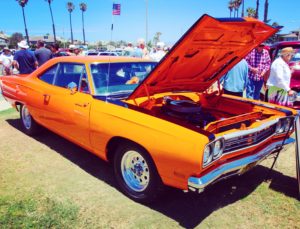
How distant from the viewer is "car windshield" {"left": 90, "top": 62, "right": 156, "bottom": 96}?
3674 mm

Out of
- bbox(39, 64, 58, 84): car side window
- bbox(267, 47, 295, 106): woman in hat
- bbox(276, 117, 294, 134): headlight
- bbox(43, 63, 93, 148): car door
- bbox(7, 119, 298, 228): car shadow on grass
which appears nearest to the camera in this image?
bbox(7, 119, 298, 228): car shadow on grass

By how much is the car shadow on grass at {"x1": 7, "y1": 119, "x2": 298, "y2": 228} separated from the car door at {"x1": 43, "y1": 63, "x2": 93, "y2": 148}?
521 mm

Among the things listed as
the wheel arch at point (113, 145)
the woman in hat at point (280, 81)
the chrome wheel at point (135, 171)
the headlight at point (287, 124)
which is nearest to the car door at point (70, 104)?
the wheel arch at point (113, 145)

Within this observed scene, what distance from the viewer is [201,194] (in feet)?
11.1

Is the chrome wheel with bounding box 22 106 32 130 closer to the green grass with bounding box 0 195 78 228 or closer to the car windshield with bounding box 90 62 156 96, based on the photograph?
the car windshield with bounding box 90 62 156 96

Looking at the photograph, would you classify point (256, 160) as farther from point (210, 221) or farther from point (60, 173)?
point (60, 173)

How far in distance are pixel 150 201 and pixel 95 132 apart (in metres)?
1.01

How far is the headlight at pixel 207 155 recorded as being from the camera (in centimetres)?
245

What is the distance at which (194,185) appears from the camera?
2.43 m

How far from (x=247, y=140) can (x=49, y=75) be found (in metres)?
3.19

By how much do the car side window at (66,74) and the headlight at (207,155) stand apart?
2350 mm

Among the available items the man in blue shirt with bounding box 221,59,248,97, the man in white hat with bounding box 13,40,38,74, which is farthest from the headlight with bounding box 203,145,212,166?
the man in white hat with bounding box 13,40,38,74

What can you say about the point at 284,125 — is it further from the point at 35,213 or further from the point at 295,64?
the point at 295,64

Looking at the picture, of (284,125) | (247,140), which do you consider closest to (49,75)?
(247,140)
